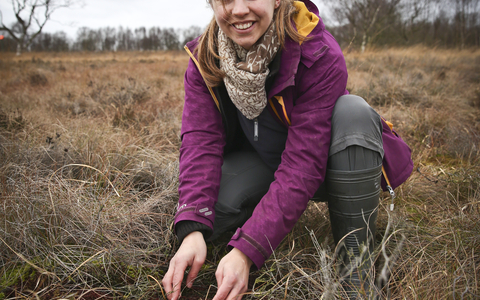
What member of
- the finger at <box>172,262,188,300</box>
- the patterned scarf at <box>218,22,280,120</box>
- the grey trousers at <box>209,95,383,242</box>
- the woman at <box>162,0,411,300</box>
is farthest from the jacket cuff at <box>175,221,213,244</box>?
the patterned scarf at <box>218,22,280,120</box>

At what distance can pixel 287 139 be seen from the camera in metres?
1.24

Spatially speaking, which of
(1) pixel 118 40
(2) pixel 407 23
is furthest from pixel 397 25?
(1) pixel 118 40

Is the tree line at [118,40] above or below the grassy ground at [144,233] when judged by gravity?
above

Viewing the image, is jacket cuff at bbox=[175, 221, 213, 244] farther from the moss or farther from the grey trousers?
the moss

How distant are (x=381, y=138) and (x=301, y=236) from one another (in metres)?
0.61

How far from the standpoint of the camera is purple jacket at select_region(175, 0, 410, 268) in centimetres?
107

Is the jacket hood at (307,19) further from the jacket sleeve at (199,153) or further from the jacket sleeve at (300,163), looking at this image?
the jacket sleeve at (199,153)

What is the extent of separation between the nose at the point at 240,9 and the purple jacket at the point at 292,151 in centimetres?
22

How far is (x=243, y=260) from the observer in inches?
39.3

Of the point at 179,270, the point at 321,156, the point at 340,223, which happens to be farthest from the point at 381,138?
the point at 179,270

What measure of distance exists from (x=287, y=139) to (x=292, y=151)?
83mm

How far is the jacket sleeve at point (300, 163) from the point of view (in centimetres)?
104

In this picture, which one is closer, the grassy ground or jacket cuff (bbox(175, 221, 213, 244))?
the grassy ground

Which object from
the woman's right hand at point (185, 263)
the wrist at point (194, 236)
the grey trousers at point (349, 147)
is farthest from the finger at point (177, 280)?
the grey trousers at point (349, 147)
